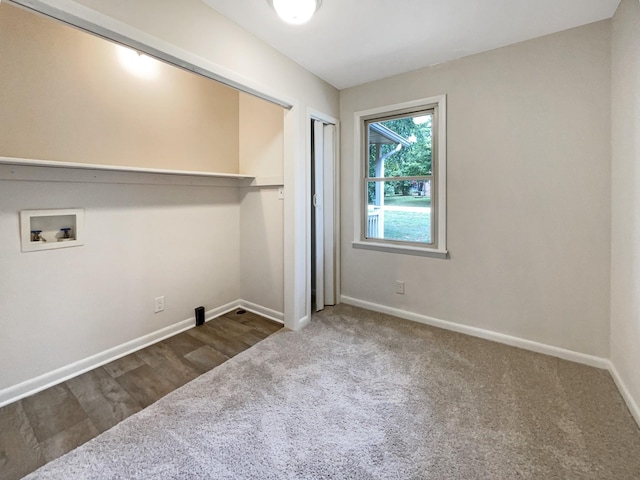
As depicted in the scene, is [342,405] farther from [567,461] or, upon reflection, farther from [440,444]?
[567,461]

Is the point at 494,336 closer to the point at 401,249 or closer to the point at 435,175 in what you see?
the point at 401,249

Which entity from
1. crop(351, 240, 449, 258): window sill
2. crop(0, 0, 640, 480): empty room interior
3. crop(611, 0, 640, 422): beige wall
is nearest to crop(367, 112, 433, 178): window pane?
crop(0, 0, 640, 480): empty room interior

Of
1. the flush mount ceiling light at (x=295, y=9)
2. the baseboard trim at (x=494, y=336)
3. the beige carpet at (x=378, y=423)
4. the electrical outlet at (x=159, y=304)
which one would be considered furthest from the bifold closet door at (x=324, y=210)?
the electrical outlet at (x=159, y=304)

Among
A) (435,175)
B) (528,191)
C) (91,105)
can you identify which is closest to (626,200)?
(528,191)

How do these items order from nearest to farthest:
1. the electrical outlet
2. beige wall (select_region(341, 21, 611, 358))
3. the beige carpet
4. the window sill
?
the beige carpet < beige wall (select_region(341, 21, 611, 358)) < the electrical outlet < the window sill

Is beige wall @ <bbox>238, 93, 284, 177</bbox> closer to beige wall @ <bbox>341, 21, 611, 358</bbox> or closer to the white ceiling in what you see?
the white ceiling

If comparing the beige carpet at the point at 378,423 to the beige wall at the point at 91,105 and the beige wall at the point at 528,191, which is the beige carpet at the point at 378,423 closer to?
the beige wall at the point at 528,191

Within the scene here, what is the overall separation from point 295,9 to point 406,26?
832mm

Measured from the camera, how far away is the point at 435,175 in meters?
2.77

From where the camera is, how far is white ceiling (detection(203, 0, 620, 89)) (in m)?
1.88

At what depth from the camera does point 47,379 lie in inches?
76.4

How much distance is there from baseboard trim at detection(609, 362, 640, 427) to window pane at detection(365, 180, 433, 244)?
1530 mm

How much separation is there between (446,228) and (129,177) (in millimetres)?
2696

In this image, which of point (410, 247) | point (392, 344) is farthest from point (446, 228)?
point (392, 344)
